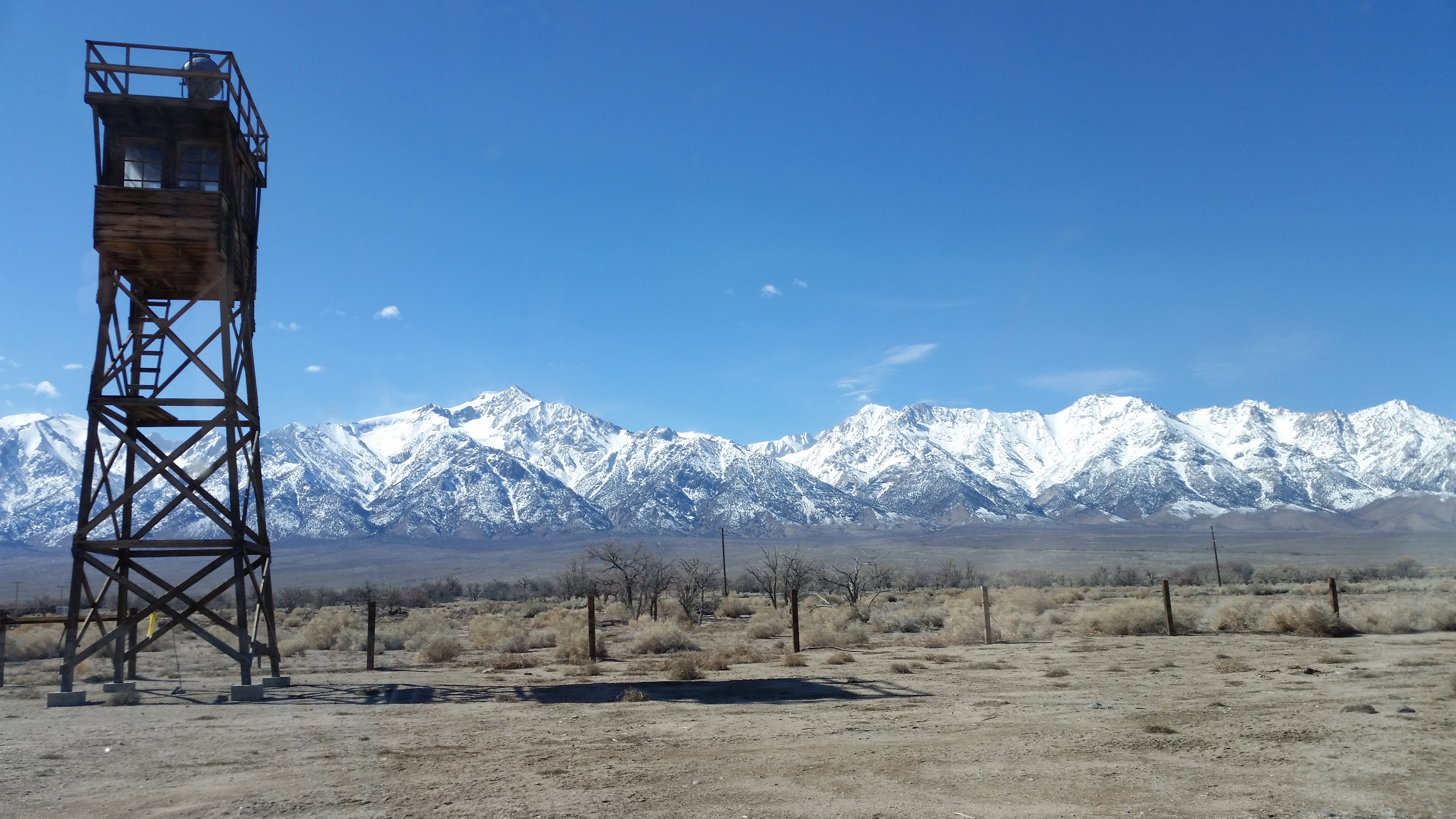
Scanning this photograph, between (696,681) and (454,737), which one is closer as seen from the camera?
(454,737)

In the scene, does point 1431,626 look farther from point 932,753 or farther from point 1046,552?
point 1046,552

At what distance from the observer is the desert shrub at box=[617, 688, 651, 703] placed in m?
13.5

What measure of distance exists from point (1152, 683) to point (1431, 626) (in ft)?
44.4

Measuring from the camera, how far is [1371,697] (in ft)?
40.3

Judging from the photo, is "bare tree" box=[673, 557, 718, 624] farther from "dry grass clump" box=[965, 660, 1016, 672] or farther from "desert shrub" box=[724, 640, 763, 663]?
"dry grass clump" box=[965, 660, 1016, 672]

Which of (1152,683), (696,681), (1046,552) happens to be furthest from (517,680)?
(1046,552)

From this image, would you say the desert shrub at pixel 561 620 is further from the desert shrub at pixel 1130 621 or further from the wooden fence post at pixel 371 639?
the desert shrub at pixel 1130 621

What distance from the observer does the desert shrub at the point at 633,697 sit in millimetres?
13469

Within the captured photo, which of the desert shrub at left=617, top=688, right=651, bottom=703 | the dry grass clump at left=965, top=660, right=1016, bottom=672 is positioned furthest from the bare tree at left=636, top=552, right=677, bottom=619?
the desert shrub at left=617, top=688, right=651, bottom=703

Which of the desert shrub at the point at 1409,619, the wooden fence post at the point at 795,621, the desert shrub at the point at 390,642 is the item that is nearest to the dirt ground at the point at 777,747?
the wooden fence post at the point at 795,621

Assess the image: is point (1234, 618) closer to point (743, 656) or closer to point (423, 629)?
point (743, 656)

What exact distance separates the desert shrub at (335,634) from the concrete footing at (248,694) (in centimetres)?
1152

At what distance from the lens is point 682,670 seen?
1697cm

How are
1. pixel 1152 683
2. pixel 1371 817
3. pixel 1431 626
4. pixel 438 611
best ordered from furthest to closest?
pixel 438 611
pixel 1431 626
pixel 1152 683
pixel 1371 817
